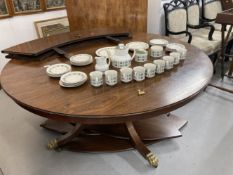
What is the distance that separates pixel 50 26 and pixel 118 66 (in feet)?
6.35

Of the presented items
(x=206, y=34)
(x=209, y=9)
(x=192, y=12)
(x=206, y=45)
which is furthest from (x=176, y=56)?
(x=209, y=9)

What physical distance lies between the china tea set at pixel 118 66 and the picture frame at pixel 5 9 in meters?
1.57

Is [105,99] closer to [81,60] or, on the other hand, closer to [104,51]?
[81,60]

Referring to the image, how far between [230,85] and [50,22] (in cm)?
251

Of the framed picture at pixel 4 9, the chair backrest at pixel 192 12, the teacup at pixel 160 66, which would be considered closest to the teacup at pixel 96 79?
the teacup at pixel 160 66

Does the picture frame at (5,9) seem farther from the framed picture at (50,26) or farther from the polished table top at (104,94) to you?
the polished table top at (104,94)

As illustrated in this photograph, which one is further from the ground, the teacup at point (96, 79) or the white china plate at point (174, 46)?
the white china plate at point (174, 46)

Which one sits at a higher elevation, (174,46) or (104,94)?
(174,46)

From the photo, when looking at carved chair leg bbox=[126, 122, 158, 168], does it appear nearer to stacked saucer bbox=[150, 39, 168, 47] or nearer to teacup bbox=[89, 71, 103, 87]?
teacup bbox=[89, 71, 103, 87]

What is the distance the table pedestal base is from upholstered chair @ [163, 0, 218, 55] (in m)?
1.19

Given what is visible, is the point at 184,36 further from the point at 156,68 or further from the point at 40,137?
the point at 40,137

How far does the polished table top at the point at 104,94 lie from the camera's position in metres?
1.12

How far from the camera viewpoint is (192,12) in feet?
10.3

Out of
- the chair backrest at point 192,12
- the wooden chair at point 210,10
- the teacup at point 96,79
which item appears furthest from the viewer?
the wooden chair at point 210,10
